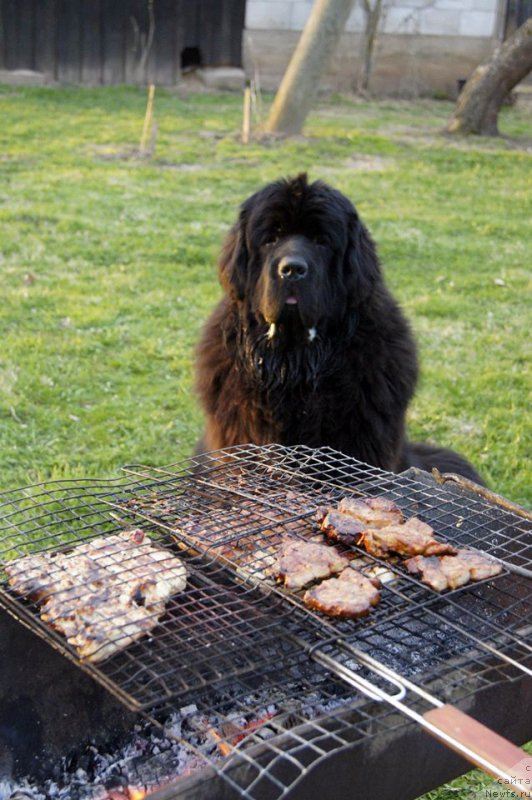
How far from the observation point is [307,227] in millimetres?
4203

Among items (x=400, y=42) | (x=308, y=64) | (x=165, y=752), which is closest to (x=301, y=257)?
(x=165, y=752)

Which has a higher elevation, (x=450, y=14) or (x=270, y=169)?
(x=450, y=14)

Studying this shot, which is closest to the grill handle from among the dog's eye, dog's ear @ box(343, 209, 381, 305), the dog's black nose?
the dog's black nose

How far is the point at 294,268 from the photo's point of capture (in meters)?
3.94

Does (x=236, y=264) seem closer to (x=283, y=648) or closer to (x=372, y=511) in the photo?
(x=372, y=511)

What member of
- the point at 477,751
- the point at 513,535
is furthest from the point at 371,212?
the point at 477,751

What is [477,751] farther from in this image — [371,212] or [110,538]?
[371,212]

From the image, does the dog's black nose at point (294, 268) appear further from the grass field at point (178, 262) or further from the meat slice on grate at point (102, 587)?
the grass field at point (178, 262)

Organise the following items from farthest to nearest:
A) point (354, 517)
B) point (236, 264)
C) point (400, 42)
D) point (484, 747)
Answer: point (400, 42) → point (236, 264) → point (354, 517) → point (484, 747)

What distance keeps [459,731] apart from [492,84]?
14.4m

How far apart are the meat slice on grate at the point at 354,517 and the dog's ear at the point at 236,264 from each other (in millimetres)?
1721

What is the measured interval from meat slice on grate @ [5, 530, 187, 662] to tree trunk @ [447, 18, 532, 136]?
13.6 metres

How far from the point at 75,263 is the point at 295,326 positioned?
5.06 m

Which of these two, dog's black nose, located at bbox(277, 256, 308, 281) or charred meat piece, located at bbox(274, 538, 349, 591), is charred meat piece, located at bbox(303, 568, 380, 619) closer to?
charred meat piece, located at bbox(274, 538, 349, 591)
